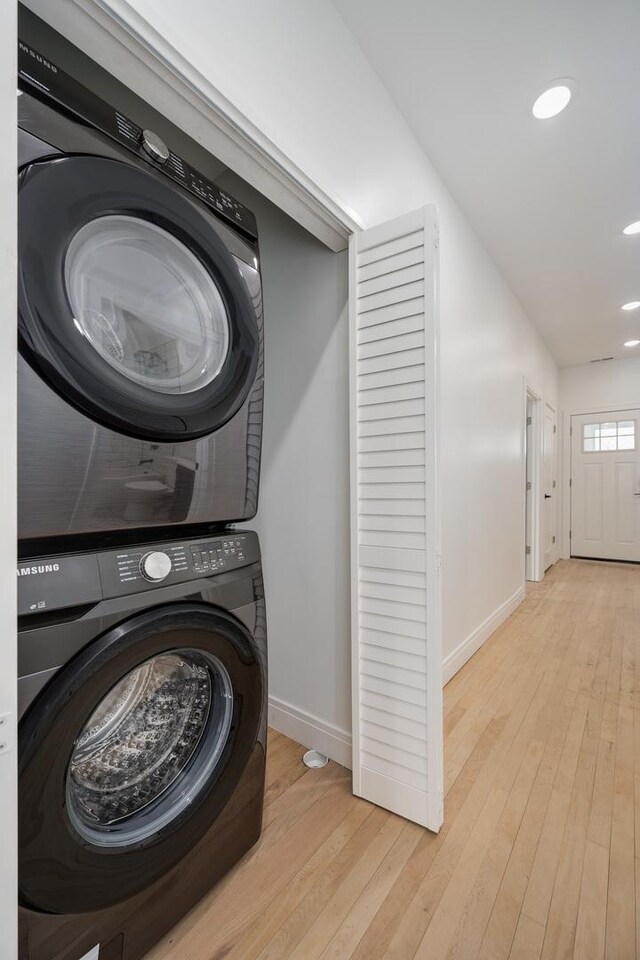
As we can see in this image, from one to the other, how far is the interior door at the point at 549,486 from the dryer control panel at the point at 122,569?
15.3ft

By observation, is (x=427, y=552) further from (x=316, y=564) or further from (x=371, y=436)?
(x=316, y=564)

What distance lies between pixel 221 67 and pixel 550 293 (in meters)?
3.54

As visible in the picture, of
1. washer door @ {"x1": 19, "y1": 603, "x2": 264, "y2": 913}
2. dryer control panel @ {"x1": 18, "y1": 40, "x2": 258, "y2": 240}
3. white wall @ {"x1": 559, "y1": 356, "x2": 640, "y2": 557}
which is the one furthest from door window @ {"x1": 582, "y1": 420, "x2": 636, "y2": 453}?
washer door @ {"x1": 19, "y1": 603, "x2": 264, "y2": 913}

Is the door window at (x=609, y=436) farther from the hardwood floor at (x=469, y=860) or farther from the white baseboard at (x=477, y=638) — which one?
the hardwood floor at (x=469, y=860)

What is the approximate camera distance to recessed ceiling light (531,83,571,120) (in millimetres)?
1746

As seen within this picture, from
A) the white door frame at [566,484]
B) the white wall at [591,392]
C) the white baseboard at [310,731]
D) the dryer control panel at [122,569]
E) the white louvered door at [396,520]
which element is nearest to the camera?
the dryer control panel at [122,569]

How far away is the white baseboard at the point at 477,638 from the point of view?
235 cm

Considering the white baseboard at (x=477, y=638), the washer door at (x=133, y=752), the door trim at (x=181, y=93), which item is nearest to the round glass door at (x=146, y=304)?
the door trim at (x=181, y=93)

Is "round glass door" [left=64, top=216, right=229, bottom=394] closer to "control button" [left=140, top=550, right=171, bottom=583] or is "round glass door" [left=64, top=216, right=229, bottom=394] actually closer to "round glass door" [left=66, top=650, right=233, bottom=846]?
"control button" [left=140, top=550, right=171, bottom=583]

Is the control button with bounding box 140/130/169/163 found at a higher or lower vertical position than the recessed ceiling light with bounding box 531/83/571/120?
lower

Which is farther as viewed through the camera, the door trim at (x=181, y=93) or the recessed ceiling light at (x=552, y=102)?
the recessed ceiling light at (x=552, y=102)

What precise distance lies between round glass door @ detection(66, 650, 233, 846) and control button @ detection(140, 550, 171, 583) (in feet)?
0.62

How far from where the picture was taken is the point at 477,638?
2.76 metres

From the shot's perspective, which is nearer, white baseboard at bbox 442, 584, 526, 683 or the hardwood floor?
the hardwood floor
